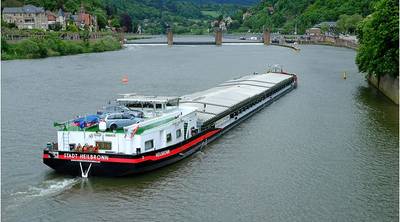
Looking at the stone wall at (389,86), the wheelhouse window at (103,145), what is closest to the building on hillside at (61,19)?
the stone wall at (389,86)

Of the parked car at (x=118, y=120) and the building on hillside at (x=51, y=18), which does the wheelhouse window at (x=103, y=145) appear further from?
the building on hillside at (x=51, y=18)

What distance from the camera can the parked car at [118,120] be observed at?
2917 centimetres

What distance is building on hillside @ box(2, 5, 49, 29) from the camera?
17225 cm

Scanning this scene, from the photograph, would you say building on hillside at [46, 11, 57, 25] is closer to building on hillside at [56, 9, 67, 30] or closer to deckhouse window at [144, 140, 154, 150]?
building on hillside at [56, 9, 67, 30]

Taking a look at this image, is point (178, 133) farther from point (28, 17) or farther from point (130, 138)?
point (28, 17)

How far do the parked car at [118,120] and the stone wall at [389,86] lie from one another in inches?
1178

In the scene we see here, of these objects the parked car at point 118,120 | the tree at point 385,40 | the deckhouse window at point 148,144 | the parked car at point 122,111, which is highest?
the tree at point 385,40

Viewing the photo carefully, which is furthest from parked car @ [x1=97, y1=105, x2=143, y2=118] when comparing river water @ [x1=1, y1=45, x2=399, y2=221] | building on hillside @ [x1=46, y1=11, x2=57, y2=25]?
building on hillside @ [x1=46, y1=11, x2=57, y2=25]

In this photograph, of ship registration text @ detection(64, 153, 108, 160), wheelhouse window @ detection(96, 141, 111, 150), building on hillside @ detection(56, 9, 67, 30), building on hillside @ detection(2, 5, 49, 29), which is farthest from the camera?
building on hillside @ detection(56, 9, 67, 30)

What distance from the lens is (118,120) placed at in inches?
1157

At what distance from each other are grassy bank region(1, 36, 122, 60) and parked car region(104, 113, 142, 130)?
85.0 meters

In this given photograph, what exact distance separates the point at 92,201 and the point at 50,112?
23.5 meters

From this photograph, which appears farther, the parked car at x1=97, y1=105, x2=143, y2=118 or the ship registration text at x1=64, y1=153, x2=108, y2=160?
the parked car at x1=97, y1=105, x2=143, y2=118

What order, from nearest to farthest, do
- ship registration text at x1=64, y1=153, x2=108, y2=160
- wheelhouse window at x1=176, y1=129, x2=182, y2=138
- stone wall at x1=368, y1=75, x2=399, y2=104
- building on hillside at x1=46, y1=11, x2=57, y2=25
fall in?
ship registration text at x1=64, y1=153, x2=108, y2=160 < wheelhouse window at x1=176, y1=129, x2=182, y2=138 < stone wall at x1=368, y1=75, x2=399, y2=104 < building on hillside at x1=46, y1=11, x2=57, y2=25
